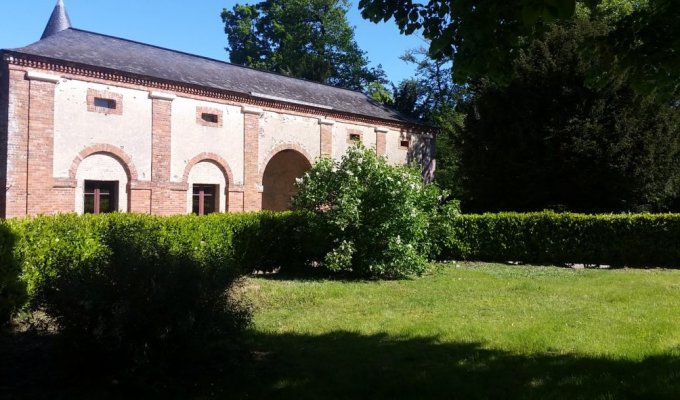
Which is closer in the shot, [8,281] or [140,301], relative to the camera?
[140,301]

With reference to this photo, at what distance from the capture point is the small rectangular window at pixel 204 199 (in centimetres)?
1980

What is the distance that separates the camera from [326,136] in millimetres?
24016

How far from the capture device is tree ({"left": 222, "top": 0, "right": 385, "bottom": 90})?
1612 inches

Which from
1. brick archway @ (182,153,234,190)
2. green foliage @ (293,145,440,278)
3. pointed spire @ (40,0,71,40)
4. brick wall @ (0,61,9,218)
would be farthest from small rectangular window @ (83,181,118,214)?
pointed spire @ (40,0,71,40)

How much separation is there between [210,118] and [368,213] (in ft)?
33.6

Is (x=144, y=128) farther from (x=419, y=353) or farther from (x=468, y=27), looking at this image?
(x=468, y=27)

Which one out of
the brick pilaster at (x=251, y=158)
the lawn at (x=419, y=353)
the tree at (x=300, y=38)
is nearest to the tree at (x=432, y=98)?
the tree at (x=300, y=38)

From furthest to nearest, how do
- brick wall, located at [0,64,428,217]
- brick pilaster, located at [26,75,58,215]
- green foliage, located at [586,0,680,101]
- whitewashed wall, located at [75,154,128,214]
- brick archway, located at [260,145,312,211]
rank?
brick archway, located at [260,145,312,211]
whitewashed wall, located at [75,154,128,214]
brick pilaster, located at [26,75,58,215]
brick wall, located at [0,64,428,217]
green foliage, located at [586,0,680,101]

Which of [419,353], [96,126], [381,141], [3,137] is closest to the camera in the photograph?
[419,353]

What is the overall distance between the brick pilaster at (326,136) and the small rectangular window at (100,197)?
31.1ft

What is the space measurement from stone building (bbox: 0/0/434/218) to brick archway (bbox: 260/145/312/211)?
0.31 ft

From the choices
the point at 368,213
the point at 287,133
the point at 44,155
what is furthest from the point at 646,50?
the point at 287,133

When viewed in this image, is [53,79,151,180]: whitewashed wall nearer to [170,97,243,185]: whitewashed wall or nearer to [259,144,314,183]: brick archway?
[170,97,243,185]: whitewashed wall

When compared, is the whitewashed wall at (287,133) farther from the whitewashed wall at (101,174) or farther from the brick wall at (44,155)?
the whitewashed wall at (101,174)
